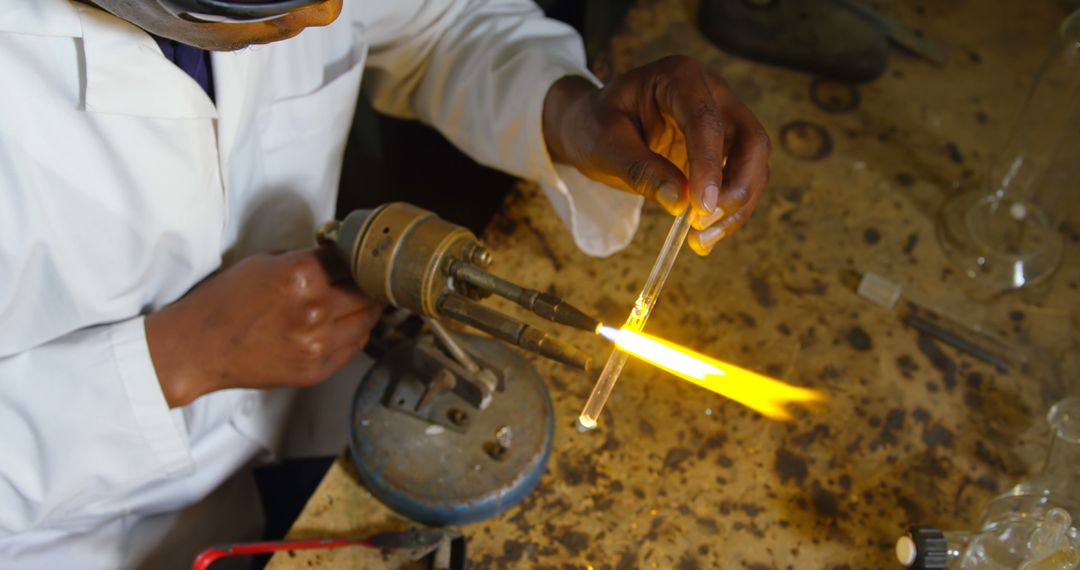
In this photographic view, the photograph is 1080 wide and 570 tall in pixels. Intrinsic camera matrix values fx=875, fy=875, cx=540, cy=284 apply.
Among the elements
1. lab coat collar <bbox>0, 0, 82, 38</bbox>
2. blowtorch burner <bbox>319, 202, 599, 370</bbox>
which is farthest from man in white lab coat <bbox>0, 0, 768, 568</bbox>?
blowtorch burner <bbox>319, 202, 599, 370</bbox>

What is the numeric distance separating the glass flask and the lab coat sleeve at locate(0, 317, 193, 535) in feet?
3.08

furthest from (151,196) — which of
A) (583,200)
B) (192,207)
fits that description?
(583,200)

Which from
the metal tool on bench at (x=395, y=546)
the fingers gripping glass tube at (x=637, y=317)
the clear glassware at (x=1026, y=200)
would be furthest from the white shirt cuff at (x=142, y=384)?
the clear glassware at (x=1026, y=200)

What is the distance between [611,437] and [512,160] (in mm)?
459

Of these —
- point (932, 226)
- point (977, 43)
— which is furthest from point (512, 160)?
point (977, 43)

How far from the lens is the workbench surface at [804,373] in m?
1.11

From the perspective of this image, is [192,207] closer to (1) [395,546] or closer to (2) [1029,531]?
(1) [395,546]

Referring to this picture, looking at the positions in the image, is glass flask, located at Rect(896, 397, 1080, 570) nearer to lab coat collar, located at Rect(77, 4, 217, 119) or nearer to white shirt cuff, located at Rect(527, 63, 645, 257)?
white shirt cuff, located at Rect(527, 63, 645, 257)

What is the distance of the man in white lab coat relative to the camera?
98 centimetres

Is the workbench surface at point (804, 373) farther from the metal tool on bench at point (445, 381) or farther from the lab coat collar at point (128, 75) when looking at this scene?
the lab coat collar at point (128, 75)

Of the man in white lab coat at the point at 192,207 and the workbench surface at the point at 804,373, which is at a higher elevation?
the man in white lab coat at the point at 192,207

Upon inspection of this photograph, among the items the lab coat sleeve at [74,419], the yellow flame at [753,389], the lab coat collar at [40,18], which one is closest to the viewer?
the lab coat collar at [40,18]

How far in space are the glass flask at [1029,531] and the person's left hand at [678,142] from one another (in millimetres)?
436

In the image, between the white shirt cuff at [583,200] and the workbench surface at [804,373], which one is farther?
the white shirt cuff at [583,200]
